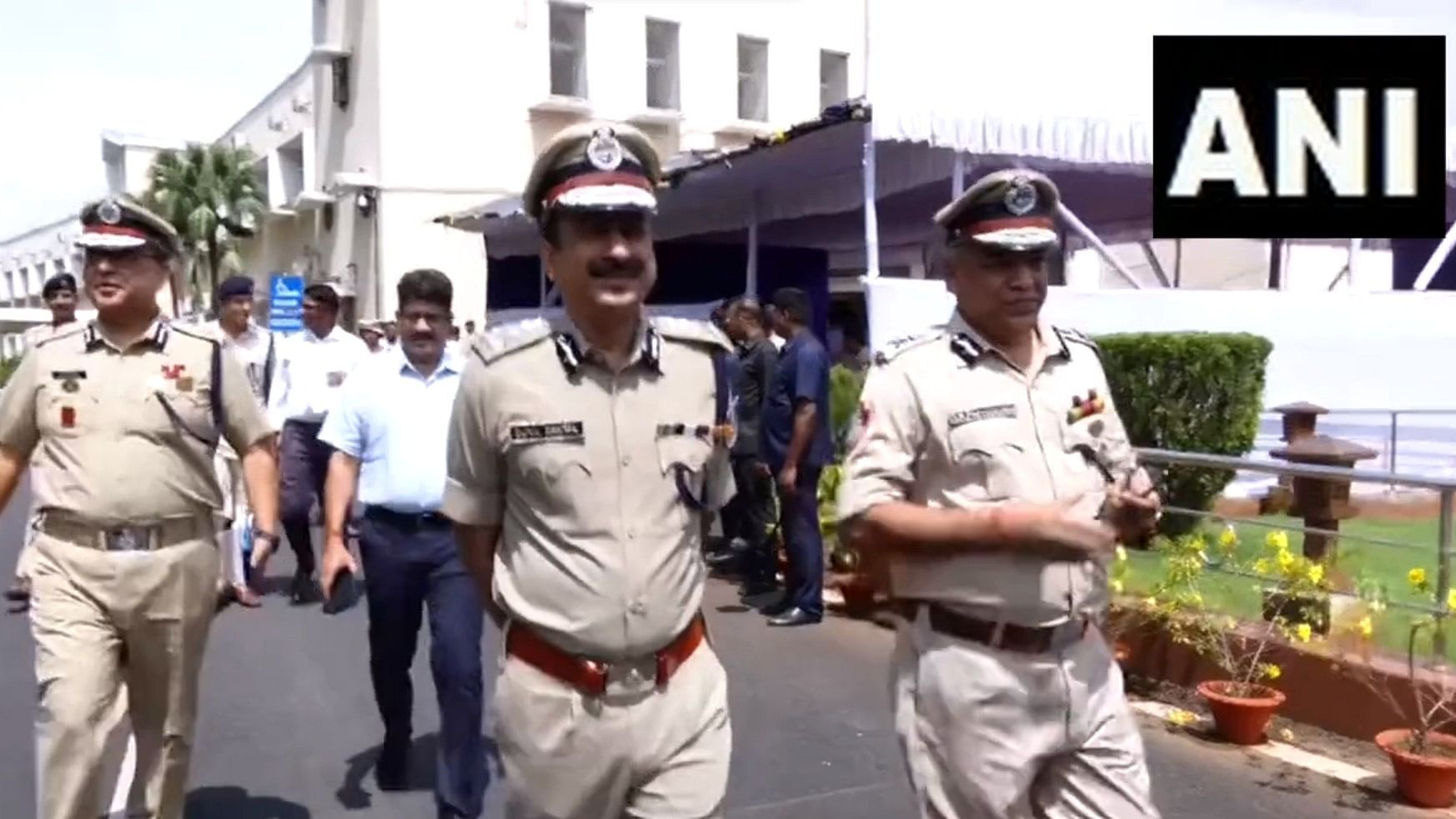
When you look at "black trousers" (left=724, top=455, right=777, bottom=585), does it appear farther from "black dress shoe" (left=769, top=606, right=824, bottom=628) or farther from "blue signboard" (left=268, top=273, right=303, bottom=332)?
"blue signboard" (left=268, top=273, right=303, bottom=332)

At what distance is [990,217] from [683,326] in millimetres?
746

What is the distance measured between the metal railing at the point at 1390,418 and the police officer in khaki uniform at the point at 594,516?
29.2ft

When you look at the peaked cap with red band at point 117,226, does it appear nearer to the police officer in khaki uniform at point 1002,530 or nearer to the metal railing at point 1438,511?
the police officer in khaki uniform at point 1002,530

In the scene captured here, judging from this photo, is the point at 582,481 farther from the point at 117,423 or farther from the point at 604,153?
the point at 117,423

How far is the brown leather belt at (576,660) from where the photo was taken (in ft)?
9.25

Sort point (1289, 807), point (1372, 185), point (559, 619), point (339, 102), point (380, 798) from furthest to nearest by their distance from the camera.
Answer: point (339, 102) < point (1372, 185) < point (380, 798) < point (1289, 807) < point (559, 619)

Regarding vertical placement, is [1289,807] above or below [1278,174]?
below

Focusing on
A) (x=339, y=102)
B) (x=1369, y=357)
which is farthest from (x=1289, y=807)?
(x=339, y=102)

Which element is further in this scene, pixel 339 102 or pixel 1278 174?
pixel 339 102

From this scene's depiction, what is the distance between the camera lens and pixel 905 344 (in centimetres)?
336

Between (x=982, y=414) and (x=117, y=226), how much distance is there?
2655mm

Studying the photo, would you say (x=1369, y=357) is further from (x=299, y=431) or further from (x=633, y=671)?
(x=633, y=671)

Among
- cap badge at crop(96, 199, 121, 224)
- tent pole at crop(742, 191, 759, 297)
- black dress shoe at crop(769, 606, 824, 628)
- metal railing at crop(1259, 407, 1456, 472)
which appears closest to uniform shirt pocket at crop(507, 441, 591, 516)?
cap badge at crop(96, 199, 121, 224)

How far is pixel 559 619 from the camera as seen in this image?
111 inches
